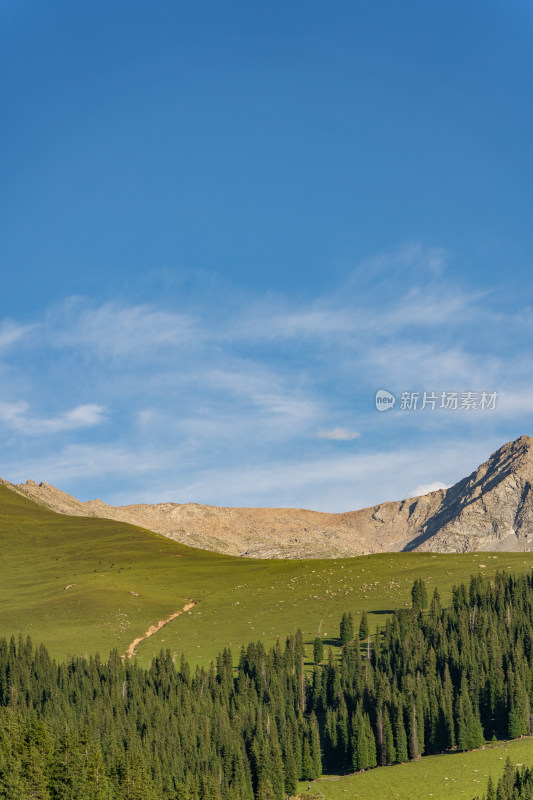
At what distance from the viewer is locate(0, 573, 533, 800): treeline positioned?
346 feet

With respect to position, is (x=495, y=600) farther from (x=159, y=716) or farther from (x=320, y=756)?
(x=159, y=716)

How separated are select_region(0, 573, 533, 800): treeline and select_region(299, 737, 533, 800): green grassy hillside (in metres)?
3.92

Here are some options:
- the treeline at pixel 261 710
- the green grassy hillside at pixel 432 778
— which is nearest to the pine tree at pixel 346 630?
the treeline at pixel 261 710

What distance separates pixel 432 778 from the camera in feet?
388

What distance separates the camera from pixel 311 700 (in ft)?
514

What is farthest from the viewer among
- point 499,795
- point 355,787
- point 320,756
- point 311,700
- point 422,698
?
point 311,700

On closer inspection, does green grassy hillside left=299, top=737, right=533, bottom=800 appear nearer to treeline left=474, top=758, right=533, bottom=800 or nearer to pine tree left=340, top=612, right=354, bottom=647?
treeline left=474, top=758, right=533, bottom=800

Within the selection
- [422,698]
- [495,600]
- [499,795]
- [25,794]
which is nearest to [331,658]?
[422,698]

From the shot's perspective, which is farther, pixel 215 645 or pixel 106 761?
pixel 215 645

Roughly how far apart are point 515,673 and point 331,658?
34493 millimetres

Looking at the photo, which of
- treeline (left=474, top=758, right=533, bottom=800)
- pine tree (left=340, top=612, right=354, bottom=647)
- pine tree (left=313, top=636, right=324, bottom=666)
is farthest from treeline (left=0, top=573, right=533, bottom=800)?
treeline (left=474, top=758, right=533, bottom=800)

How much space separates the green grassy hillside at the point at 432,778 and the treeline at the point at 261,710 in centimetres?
392

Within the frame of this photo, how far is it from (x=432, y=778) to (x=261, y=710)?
37.9 m

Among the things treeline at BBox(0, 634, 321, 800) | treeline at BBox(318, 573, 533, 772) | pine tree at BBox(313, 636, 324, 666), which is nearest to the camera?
treeline at BBox(0, 634, 321, 800)
